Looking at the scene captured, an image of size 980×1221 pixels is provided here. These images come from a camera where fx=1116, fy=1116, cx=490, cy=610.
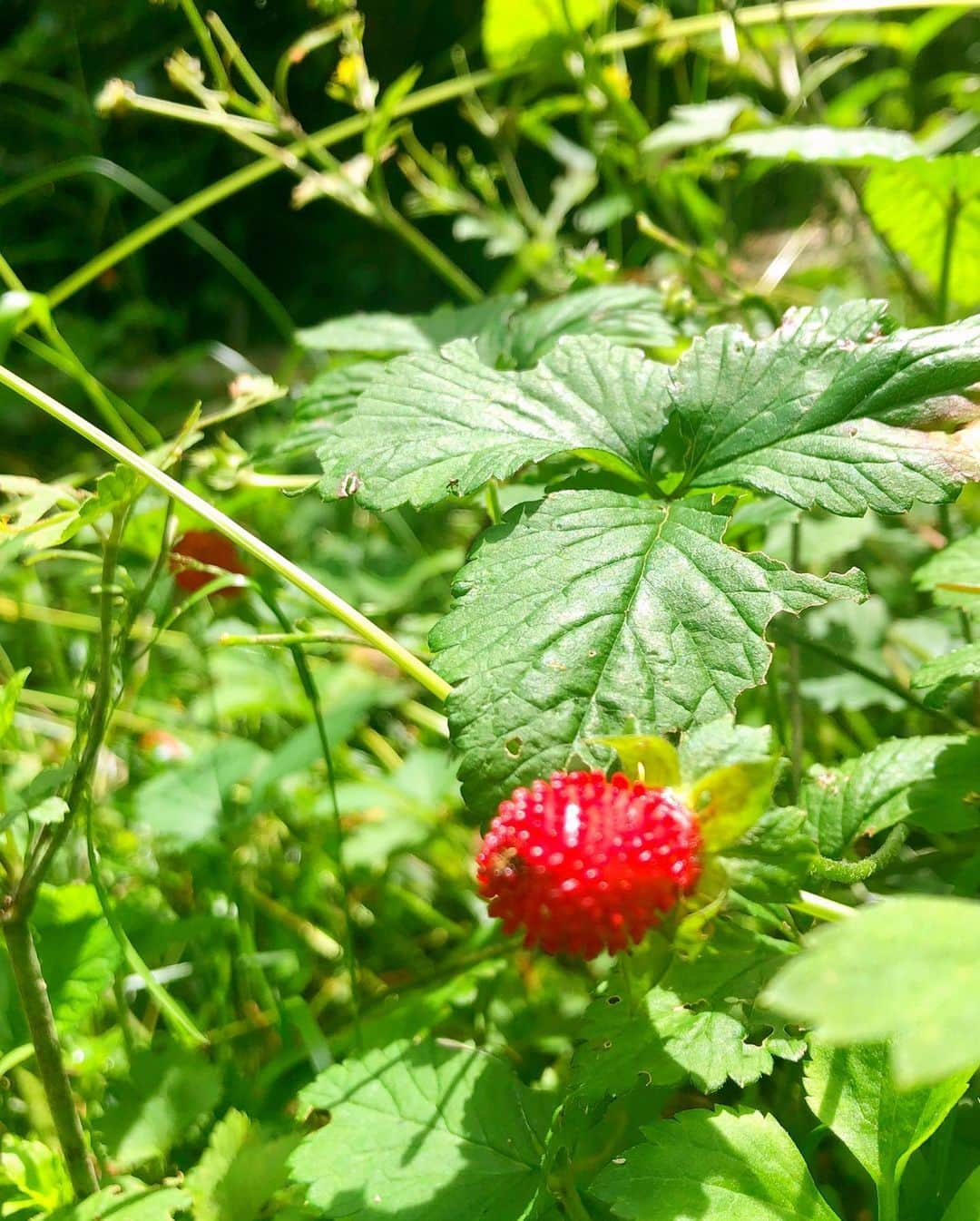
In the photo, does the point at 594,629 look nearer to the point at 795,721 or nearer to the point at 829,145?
the point at 795,721

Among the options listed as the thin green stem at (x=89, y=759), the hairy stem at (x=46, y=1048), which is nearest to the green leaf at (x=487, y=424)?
the thin green stem at (x=89, y=759)

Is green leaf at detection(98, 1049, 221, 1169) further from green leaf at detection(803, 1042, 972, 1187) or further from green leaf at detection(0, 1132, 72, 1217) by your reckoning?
green leaf at detection(803, 1042, 972, 1187)

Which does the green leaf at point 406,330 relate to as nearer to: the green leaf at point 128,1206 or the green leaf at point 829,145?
the green leaf at point 829,145

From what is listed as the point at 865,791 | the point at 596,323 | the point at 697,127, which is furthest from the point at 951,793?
the point at 697,127

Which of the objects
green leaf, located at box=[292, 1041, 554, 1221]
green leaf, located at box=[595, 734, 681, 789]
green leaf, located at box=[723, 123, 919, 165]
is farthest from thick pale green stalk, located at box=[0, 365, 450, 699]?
green leaf, located at box=[723, 123, 919, 165]

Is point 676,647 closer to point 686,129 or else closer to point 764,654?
point 764,654

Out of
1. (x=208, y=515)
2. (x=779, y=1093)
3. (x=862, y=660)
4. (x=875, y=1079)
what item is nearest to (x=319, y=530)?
(x=862, y=660)

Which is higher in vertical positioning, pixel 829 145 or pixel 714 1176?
pixel 829 145
